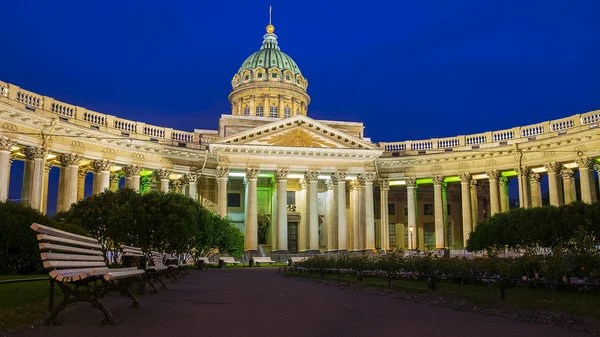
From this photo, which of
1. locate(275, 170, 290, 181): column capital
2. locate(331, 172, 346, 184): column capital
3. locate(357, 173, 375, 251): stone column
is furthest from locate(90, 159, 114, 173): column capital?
locate(357, 173, 375, 251): stone column

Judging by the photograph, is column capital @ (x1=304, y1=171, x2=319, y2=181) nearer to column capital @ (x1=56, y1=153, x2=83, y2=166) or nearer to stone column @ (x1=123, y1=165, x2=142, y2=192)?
stone column @ (x1=123, y1=165, x2=142, y2=192)

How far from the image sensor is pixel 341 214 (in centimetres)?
5641

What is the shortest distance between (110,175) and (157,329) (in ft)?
151

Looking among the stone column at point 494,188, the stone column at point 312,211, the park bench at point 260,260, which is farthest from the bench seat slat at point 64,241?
the stone column at point 494,188

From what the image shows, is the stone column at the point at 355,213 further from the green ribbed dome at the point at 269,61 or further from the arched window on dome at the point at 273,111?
the green ribbed dome at the point at 269,61

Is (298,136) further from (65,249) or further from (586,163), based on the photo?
(65,249)

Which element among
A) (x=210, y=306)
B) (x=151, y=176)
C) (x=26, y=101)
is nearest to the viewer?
(x=210, y=306)

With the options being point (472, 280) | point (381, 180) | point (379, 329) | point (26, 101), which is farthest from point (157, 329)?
point (381, 180)

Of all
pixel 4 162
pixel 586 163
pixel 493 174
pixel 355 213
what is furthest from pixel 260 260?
pixel 586 163

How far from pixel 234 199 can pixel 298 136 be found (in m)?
11.9

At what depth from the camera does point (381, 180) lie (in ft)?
198

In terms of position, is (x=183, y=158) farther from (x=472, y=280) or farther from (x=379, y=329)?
(x=379, y=329)

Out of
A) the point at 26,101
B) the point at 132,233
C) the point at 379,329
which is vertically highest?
the point at 26,101

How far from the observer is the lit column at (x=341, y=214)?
56188 mm
